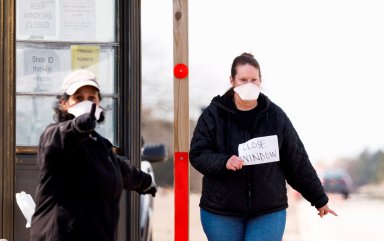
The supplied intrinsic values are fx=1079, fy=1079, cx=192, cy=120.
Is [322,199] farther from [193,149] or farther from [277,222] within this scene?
[193,149]

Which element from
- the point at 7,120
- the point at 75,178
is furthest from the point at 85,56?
the point at 75,178

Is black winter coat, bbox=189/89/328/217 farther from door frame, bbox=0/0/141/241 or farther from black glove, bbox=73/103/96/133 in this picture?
black glove, bbox=73/103/96/133

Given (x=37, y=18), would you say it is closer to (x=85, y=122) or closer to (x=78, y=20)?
(x=78, y=20)

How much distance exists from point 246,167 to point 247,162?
0.23ft

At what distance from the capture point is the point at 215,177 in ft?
19.3

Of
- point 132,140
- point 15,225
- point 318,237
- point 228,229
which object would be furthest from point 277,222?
point 318,237

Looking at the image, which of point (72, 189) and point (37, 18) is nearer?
point (72, 189)

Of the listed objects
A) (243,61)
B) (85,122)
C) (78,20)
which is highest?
(78,20)

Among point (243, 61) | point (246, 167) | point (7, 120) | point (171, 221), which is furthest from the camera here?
point (171, 221)

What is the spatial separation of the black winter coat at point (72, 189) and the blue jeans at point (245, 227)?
1.00 meters

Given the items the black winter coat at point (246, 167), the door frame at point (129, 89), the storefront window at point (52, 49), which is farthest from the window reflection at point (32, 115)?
the black winter coat at point (246, 167)

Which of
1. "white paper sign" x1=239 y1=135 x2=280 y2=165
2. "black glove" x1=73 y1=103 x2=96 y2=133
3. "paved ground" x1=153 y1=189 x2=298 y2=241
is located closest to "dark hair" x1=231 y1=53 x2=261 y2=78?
"white paper sign" x1=239 y1=135 x2=280 y2=165

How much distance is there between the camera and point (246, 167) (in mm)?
5852

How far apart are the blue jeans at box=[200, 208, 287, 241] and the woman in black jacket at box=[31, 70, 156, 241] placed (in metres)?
0.95
